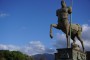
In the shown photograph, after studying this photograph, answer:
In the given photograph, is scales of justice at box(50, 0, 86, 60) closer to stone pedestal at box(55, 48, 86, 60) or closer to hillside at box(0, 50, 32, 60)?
stone pedestal at box(55, 48, 86, 60)

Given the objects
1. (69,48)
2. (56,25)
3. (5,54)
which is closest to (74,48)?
(69,48)

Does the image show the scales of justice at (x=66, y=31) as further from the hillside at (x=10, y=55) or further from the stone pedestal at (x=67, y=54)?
the hillside at (x=10, y=55)

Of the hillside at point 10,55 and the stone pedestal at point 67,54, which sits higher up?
the hillside at point 10,55

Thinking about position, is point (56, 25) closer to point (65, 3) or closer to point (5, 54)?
point (65, 3)

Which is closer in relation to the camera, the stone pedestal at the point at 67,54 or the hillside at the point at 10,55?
the stone pedestal at the point at 67,54

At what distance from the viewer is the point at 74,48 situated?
19.6m

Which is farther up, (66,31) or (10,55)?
(10,55)

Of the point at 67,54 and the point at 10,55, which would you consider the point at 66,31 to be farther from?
the point at 10,55

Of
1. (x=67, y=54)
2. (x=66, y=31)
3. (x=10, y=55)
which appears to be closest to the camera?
(x=67, y=54)

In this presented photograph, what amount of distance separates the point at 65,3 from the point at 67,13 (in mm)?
676

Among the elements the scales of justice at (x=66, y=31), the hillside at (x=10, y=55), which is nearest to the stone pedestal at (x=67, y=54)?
the scales of justice at (x=66, y=31)

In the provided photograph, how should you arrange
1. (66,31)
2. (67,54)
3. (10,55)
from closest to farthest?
1. (67,54)
2. (66,31)
3. (10,55)

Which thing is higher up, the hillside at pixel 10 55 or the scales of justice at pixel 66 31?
the hillside at pixel 10 55

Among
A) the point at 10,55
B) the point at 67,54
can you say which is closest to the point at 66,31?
the point at 67,54
